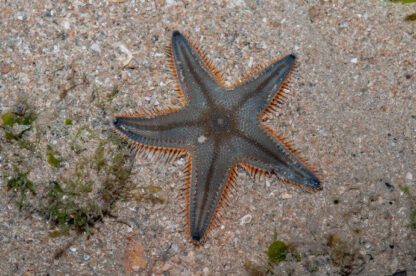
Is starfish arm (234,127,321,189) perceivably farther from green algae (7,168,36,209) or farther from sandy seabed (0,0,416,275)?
green algae (7,168,36,209)

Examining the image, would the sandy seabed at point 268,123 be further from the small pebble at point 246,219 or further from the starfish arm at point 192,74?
the starfish arm at point 192,74

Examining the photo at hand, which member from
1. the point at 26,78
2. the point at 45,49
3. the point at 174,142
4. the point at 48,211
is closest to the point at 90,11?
the point at 45,49

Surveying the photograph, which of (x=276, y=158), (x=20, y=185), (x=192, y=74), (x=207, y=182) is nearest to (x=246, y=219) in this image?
(x=207, y=182)

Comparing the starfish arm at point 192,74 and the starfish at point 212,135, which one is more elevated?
the starfish arm at point 192,74

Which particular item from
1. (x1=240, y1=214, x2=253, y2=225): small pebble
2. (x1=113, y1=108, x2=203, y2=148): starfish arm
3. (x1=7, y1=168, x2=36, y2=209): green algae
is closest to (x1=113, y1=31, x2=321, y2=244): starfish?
(x1=113, y1=108, x2=203, y2=148): starfish arm

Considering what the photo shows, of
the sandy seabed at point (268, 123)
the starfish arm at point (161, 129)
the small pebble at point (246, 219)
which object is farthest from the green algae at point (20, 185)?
the small pebble at point (246, 219)

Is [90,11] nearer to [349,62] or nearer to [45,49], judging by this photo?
[45,49]

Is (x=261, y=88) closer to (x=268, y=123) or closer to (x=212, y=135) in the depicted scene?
(x=268, y=123)
